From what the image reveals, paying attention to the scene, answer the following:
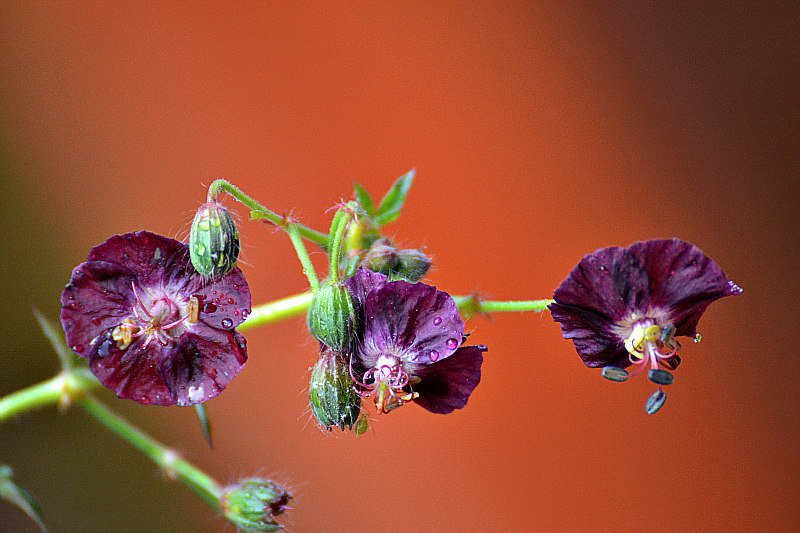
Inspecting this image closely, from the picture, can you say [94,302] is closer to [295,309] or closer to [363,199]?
[295,309]

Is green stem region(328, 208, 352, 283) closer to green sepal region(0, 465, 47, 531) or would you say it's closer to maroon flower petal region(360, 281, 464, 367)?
maroon flower petal region(360, 281, 464, 367)

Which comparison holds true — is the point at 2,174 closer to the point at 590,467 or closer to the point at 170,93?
the point at 170,93

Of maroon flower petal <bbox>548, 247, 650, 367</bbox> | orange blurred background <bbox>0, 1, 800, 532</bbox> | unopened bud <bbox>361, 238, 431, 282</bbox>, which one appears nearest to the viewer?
maroon flower petal <bbox>548, 247, 650, 367</bbox>

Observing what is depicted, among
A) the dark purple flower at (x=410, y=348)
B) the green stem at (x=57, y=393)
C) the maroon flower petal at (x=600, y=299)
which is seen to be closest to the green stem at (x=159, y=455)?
the green stem at (x=57, y=393)

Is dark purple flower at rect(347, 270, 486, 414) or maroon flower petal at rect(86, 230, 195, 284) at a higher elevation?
maroon flower petal at rect(86, 230, 195, 284)

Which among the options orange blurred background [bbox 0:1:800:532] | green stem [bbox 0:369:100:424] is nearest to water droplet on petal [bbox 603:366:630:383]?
green stem [bbox 0:369:100:424]

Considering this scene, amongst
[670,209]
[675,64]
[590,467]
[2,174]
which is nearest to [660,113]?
[675,64]

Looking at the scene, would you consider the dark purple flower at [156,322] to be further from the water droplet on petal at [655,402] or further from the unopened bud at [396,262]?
the water droplet on petal at [655,402]
